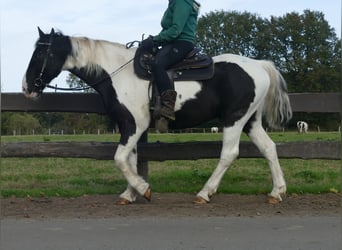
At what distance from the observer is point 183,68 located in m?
7.18

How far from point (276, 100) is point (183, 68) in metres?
1.52

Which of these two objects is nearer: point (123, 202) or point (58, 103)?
point (123, 202)

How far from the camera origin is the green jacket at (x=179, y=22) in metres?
7.02

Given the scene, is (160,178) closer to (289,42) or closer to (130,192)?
(130,192)

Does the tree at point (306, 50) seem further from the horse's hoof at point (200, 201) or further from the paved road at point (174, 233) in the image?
the paved road at point (174, 233)

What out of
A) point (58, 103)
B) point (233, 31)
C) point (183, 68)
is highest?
point (233, 31)

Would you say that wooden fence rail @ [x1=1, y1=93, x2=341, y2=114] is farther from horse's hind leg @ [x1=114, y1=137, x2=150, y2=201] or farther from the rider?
the rider

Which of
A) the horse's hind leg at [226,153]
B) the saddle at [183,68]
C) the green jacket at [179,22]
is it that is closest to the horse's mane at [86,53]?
the saddle at [183,68]

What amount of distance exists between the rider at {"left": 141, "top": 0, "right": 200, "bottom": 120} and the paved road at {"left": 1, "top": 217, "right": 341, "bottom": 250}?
1.70 meters

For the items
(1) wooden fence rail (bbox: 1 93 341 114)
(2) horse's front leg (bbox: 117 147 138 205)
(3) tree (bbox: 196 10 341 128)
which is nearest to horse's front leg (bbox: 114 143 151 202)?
(2) horse's front leg (bbox: 117 147 138 205)

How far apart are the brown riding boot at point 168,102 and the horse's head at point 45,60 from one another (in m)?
1.52

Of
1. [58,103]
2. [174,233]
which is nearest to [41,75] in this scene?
[58,103]

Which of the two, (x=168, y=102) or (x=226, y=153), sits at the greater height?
(x=168, y=102)

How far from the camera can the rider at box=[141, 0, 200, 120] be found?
274 inches
